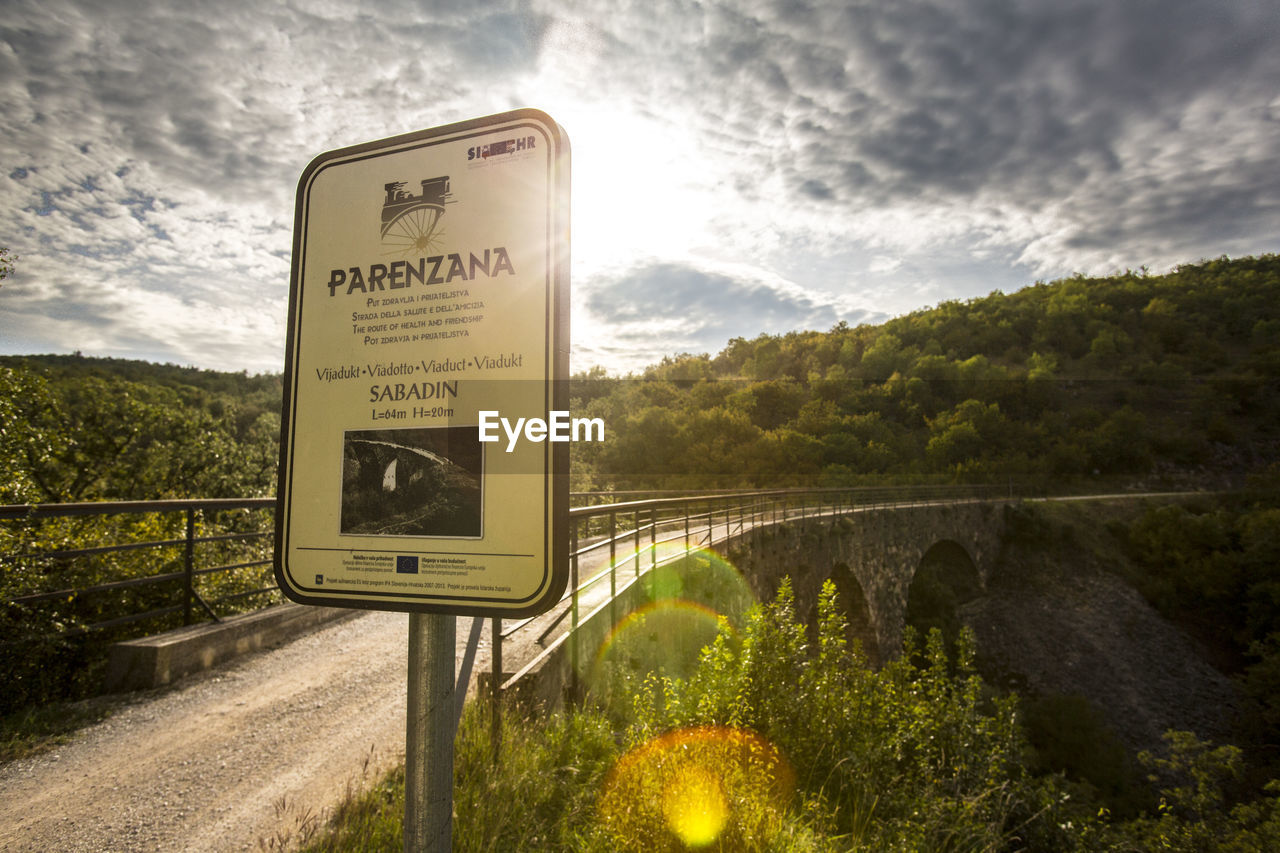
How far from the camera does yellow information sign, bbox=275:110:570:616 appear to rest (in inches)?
42.2

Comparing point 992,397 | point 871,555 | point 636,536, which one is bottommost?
point 871,555

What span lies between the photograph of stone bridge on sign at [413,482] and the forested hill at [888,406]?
24.4 ft

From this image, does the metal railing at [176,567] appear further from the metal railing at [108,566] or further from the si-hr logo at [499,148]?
the si-hr logo at [499,148]

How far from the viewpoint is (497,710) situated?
149 inches

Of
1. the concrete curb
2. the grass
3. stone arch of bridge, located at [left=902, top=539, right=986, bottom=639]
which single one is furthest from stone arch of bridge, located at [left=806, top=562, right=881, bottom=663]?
the grass

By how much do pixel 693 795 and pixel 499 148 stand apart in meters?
3.01

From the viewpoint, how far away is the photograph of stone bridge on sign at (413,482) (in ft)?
3.60

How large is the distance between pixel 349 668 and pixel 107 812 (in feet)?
8.04

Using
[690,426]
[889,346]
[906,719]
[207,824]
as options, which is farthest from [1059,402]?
[207,824]

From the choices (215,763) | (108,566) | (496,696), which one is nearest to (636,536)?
(496,696)

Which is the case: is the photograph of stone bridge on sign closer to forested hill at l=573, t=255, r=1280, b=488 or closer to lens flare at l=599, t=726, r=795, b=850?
lens flare at l=599, t=726, r=795, b=850

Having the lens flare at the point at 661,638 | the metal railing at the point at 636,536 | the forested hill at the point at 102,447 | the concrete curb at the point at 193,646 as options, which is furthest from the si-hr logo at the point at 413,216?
the forested hill at the point at 102,447

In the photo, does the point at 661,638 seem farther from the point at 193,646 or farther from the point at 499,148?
the point at 499,148

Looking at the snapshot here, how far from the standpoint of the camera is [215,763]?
377cm
